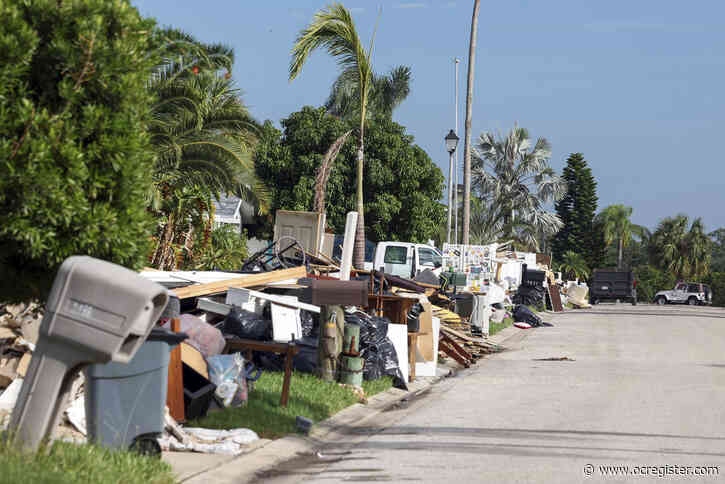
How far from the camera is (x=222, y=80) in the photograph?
86.3 feet

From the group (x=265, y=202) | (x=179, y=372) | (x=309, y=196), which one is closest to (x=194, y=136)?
(x=265, y=202)

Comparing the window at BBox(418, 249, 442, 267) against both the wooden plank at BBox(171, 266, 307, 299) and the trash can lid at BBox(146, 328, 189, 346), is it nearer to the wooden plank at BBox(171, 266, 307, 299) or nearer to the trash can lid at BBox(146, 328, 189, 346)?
the wooden plank at BBox(171, 266, 307, 299)

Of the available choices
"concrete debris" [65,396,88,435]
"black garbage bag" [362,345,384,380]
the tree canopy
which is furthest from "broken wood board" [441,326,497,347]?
the tree canopy

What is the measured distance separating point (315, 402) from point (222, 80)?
55.6ft

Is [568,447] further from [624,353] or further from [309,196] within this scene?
[309,196]

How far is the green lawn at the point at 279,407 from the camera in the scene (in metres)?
9.41

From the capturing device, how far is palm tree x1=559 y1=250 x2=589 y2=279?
224ft

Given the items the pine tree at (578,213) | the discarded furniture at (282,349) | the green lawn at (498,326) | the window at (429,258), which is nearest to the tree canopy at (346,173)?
the window at (429,258)

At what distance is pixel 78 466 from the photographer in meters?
6.27

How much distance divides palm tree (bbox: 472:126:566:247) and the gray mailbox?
53.9 meters

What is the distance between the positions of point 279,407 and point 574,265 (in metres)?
64.5

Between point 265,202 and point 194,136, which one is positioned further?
point 265,202

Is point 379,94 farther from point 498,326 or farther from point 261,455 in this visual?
point 261,455


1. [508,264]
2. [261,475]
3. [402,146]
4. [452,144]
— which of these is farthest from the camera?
[402,146]
